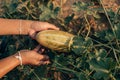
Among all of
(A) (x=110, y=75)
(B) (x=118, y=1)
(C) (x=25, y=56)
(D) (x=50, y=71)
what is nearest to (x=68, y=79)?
(D) (x=50, y=71)

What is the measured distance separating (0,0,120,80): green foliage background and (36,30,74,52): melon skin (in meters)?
0.08

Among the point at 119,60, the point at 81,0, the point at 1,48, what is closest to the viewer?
the point at 119,60

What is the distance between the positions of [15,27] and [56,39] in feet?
1.78

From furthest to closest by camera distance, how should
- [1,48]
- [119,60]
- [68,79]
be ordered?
[1,48] → [68,79] → [119,60]

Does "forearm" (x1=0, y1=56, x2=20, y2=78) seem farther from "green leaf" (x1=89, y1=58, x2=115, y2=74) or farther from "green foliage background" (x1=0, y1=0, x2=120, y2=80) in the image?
"green leaf" (x1=89, y1=58, x2=115, y2=74)

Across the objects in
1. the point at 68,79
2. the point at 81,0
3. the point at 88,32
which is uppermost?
the point at 81,0

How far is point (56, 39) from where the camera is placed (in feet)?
9.47

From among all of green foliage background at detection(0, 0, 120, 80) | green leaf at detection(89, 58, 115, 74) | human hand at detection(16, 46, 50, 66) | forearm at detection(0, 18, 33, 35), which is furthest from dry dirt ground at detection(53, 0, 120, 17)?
green leaf at detection(89, 58, 115, 74)

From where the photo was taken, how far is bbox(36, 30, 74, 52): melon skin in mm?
2871

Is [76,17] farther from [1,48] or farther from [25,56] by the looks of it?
[1,48]

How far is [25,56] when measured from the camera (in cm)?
300

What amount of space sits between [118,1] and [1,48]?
4.39ft

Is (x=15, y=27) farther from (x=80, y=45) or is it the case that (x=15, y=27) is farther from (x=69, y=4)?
(x=80, y=45)

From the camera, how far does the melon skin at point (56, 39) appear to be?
2.87 meters
